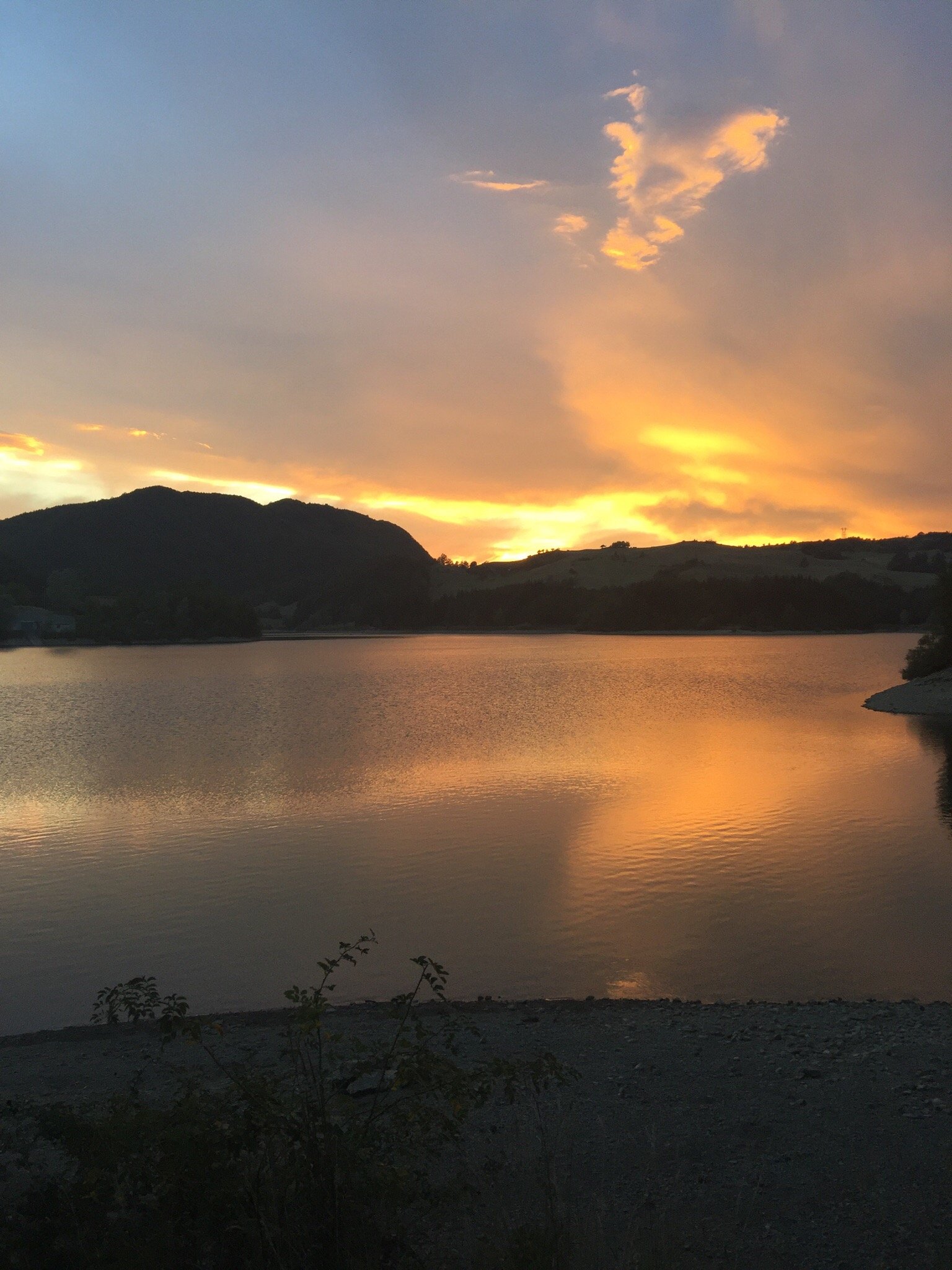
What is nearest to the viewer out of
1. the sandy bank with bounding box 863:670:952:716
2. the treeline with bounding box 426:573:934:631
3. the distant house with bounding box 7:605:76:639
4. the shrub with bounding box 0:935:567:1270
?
the shrub with bounding box 0:935:567:1270

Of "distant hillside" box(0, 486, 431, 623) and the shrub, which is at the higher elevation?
"distant hillside" box(0, 486, 431, 623)

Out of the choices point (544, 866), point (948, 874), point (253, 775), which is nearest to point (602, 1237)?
point (544, 866)

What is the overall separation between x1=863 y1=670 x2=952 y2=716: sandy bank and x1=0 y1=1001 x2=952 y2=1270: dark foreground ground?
28.2 m

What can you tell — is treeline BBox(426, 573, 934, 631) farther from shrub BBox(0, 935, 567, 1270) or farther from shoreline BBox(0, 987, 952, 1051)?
shrub BBox(0, 935, 567, 1270)

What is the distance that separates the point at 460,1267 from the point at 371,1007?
3706mm

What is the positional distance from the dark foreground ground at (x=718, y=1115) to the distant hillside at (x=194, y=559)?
141 metres

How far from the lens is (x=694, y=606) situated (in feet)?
424

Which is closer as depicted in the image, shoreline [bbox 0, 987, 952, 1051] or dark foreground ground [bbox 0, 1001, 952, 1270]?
dark foreground ground [bbox 0, 1001, 952, 1270]

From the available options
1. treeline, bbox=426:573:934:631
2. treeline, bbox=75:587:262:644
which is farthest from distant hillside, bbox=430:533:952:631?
treeline, bbox=75:587:262:644

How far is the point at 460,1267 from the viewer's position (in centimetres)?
385

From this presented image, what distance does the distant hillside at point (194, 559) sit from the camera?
494 feet

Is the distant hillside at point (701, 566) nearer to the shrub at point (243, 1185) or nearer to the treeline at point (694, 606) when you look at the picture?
the treeline at point (694, 606)

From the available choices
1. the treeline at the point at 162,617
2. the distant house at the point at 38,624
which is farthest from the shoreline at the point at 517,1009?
the distant house at the point at 38,624

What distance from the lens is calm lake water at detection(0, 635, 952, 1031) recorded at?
28.8ft
